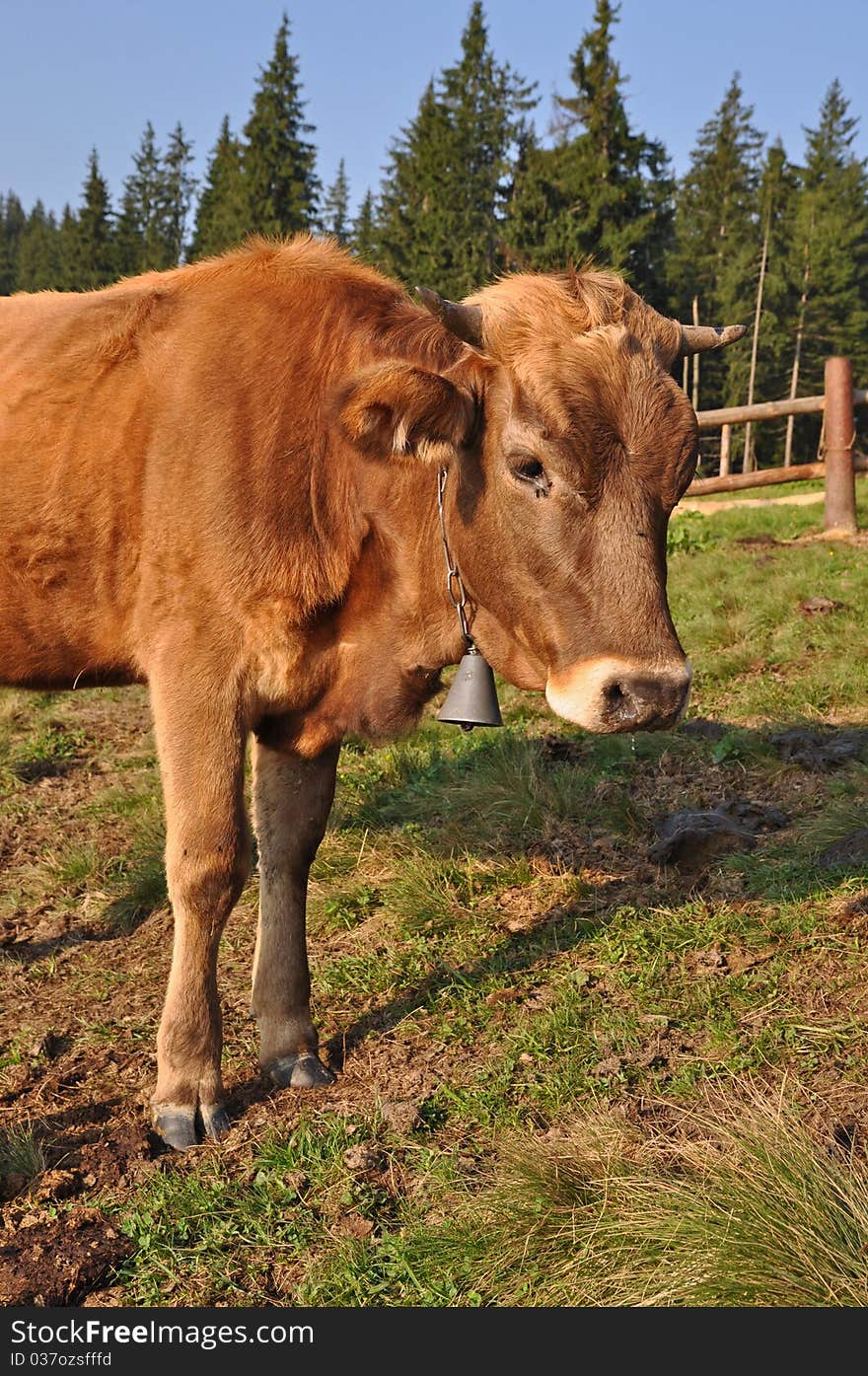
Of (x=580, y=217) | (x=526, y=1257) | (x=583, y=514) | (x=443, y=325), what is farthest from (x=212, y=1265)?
→ (x=580, y=217)

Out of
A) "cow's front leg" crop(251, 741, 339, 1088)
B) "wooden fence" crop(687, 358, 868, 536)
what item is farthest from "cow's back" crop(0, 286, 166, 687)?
"wooden fence" crop(687, 358, 868, 536)

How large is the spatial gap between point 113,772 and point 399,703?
3.84 meters

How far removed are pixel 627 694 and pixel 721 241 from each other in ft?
208

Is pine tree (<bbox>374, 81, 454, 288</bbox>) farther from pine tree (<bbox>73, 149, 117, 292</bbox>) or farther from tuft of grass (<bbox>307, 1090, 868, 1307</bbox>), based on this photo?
tuft of grass (<bbox>307, 1090, 868, 1307</bbox>)

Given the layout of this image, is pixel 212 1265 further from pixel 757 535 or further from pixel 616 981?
pixel 757 535

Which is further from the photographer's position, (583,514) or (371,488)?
→ (371,488)

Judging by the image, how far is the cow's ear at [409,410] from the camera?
3.17 metres

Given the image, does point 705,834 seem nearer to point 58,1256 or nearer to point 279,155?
point 58,1256

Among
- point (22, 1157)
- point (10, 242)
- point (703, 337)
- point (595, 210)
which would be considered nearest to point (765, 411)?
point (703, 337)

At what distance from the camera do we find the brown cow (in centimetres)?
312

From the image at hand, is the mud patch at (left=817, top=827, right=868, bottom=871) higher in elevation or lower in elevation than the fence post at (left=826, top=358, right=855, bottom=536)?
lower

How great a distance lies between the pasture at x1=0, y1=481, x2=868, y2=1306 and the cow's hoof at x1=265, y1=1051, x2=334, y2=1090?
57mm

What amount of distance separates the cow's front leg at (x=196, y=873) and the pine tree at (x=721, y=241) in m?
52.2

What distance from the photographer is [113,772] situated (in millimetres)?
6969
